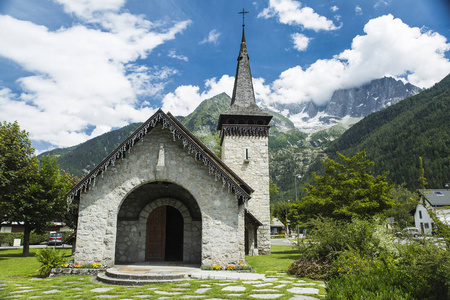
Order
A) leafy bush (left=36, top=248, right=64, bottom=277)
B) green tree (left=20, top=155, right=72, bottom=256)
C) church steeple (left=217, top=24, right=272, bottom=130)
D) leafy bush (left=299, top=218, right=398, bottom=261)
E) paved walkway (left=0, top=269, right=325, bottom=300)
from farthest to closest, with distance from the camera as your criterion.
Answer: church steeple (left=217, top=24, right=272, bottom=130) < green tree (left=20, top=155, right=72, bottom=256) < leafy bush (left=36, top=248, right=64, bottom=277) < leafy bush (left=299, top=218, right=398, bottom=261) < paved walkway (left=0, top=269, right=325, bottom=300)

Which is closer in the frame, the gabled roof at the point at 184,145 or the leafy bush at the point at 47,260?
the leafy bush at the point at 47,260

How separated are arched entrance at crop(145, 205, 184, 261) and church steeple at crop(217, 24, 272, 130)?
491 inches

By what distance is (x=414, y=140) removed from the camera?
405 feet

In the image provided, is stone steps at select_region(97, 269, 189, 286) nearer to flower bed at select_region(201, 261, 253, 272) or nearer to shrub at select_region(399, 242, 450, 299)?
flower bed at select_region(201, 261, 253, 272)

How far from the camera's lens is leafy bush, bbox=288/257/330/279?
11461 mm

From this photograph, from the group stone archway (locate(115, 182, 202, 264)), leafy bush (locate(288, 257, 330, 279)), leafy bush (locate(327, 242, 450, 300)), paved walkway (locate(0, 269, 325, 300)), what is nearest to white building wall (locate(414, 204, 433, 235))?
leafy bush (locate(288, 257, 330, 279))

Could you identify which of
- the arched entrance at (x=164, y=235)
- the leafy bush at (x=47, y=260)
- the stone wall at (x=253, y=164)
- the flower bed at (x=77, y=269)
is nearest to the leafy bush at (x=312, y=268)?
the arched entrance at (x=164, y=235)

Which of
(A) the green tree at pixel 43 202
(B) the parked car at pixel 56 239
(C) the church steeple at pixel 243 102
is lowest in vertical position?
(B) the parked car at pixel 56 239

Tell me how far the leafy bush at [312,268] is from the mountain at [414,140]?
91906 mm

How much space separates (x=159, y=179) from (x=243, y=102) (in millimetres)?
16564

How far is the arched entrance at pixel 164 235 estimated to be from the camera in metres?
16.4

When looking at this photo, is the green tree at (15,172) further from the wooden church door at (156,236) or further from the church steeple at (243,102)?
the church steeple at (243,102)

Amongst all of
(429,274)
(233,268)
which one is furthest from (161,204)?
(429,274)

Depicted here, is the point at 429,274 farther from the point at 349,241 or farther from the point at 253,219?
the point at 253,219
